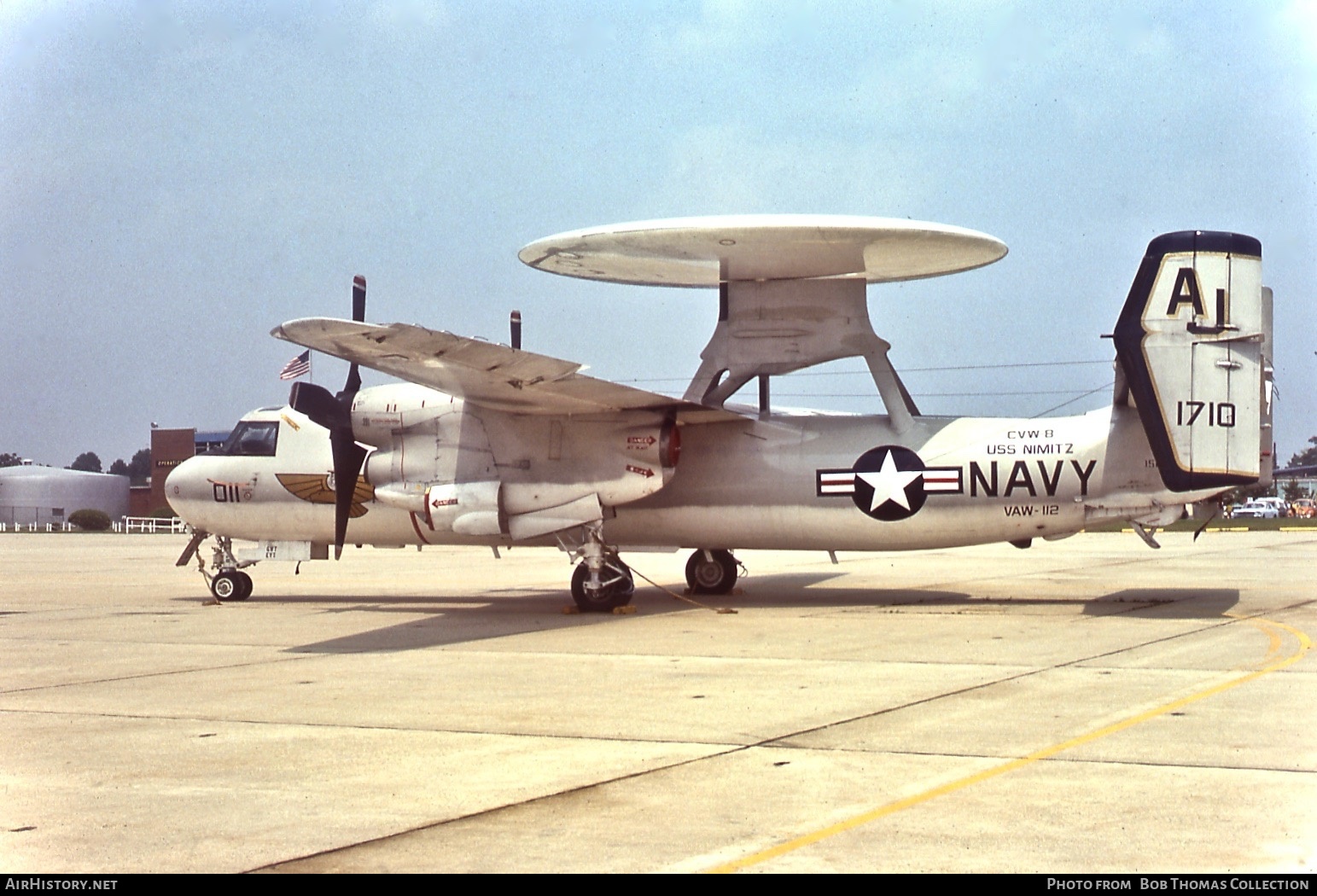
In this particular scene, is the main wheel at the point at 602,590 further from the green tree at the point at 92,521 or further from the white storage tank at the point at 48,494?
the white storage tank at the point at 48,494

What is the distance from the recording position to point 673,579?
28.2 metres

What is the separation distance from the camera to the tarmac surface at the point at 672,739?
20.9 feet

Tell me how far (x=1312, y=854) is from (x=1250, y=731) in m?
3.44

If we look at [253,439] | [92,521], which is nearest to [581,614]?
[253,439]

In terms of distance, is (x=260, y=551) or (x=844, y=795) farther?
(x=260, y=551)

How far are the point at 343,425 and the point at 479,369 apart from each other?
14.4ft

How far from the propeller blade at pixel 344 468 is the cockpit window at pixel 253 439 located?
2313mm

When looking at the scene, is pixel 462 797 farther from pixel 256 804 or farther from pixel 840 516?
pixel 840 516

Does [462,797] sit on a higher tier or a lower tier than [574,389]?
lower

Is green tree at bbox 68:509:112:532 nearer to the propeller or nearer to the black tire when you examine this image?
the black tire

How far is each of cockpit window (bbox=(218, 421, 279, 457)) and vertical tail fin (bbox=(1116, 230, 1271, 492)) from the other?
14.7m

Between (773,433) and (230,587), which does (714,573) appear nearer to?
(773,433)
